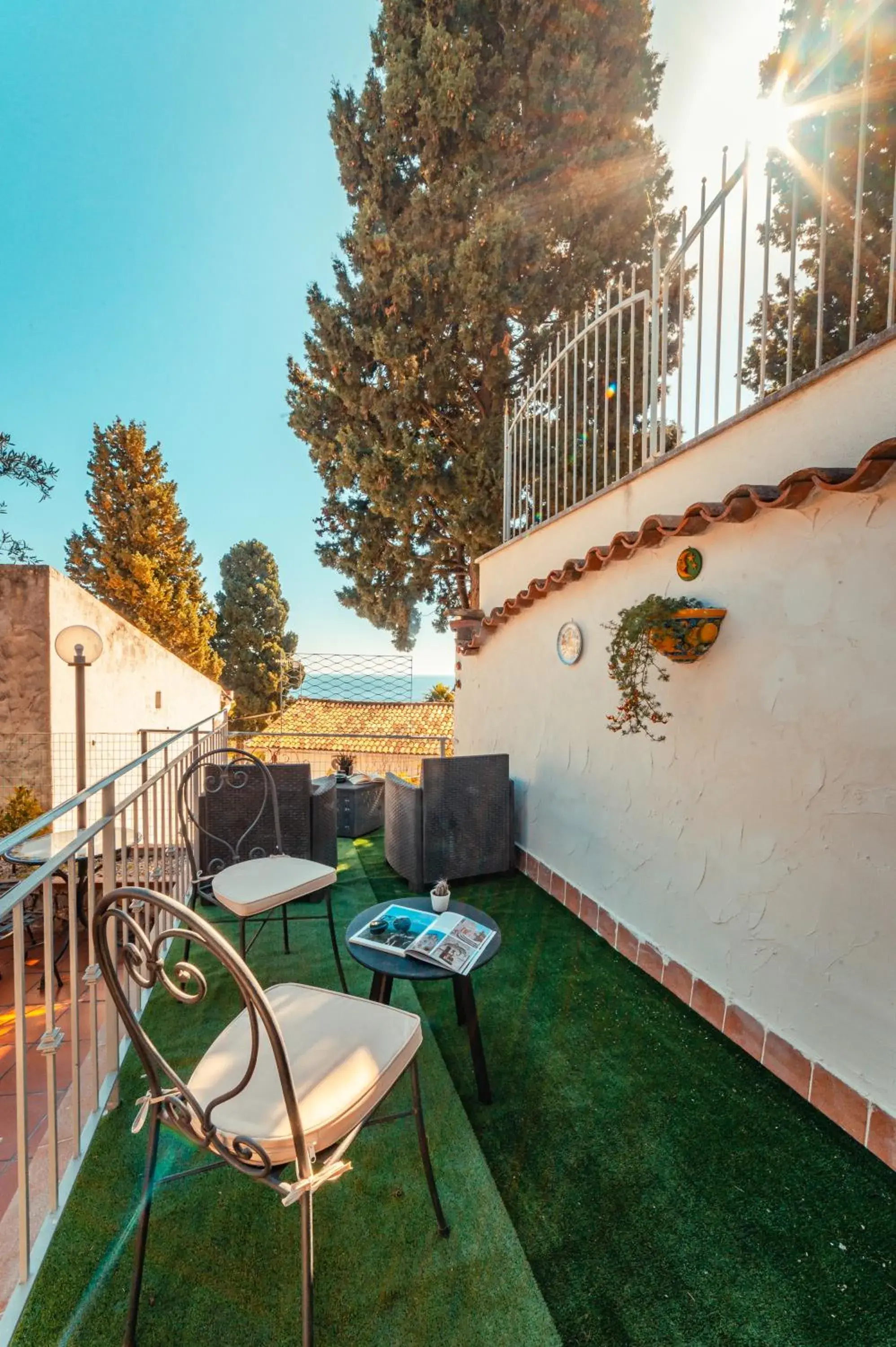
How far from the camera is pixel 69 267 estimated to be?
605 centimetres

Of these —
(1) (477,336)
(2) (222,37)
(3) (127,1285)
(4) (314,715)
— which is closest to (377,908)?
(3) (127,1285)

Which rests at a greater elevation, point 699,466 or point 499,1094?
point 699,466

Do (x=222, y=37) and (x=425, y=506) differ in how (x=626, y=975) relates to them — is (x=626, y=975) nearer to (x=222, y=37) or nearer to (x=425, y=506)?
(x=425, y=506)

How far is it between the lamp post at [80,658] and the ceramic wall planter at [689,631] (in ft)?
6.95

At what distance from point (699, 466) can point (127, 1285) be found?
10.4 ft

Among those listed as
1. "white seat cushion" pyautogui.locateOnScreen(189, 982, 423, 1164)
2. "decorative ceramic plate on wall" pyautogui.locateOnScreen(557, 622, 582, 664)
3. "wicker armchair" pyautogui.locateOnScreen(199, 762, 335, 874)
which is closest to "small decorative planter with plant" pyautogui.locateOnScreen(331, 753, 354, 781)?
"wicker armchair" pyautogui.locateOnScreen(199, 762, 335, 874)

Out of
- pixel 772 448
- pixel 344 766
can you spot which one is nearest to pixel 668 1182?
pixel 772 448

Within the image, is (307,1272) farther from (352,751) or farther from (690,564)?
(352,751)

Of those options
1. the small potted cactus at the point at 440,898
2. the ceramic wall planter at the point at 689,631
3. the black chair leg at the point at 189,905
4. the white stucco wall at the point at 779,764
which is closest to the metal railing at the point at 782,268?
the white stucco wall at the point at 779,764

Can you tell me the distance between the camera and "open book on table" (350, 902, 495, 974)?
181 cm

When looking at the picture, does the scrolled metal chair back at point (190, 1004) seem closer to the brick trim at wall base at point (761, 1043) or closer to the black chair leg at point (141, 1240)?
the black chair leg at point (141, 1240)

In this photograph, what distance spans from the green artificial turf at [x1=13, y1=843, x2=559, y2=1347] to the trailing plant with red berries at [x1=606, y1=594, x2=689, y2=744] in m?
1.72

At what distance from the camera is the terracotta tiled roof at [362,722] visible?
13070 mm

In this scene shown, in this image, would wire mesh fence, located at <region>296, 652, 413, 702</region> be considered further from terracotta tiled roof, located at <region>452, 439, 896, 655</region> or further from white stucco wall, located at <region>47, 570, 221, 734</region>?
terracotta tiled roof, located at <region>452, 439, 896, 655</region>
